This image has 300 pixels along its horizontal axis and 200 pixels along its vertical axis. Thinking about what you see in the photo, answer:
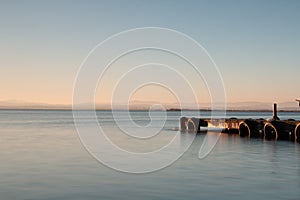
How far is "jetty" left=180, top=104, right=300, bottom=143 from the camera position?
57.3 m

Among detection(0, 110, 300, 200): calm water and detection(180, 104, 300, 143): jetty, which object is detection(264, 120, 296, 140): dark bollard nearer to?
detection(180, 104, 300, 143): jetty

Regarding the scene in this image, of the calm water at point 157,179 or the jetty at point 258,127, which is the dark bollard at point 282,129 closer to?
the jetty at point 258,127

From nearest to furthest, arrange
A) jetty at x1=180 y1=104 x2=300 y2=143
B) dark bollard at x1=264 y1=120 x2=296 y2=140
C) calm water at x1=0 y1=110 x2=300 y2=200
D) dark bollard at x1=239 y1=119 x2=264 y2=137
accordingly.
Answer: calm water at x1=0 y1=110 x2=300 y2=200
dark bollard at x1=264 y1=120 x2=296 y2=140
jetty at x1=180 y1=104 x2=300 y2=143
dark bollard at x1=239 y1=119 x2=264 y2=137

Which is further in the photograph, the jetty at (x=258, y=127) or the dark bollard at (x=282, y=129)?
the jetty at (x=258, y=127)

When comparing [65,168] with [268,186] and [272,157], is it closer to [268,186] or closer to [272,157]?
[268,186]

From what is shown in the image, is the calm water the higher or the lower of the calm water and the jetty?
the lower

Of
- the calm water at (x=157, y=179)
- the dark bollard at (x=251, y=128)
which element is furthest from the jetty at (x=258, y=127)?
the calm water at (x=157, y=179)

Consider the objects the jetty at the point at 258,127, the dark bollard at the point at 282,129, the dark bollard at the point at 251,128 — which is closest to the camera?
the dark bollard at the point at 282,129

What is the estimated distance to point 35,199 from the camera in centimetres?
1991

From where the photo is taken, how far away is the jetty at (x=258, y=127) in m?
57.3

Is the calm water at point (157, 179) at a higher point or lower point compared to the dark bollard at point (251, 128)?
lower

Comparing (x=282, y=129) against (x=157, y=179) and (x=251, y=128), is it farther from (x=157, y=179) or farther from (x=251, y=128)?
(x=157, y=179)

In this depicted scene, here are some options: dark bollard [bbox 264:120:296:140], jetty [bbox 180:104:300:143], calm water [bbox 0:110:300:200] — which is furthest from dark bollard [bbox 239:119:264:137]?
calm water [bbox 0:110:300:200]

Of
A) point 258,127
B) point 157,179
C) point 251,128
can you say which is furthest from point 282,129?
point 157,179
